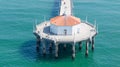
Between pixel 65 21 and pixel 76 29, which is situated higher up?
pixel 65 21

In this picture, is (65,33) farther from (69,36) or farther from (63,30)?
(69,36)

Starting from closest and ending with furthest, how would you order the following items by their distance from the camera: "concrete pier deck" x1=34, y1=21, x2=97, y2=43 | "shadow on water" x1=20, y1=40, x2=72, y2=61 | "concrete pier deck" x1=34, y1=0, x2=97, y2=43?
1. "concrete pier deck" x1=34, y1=21, x2=97, y2=43
2. "concrete pier deck" x1=34, y1=0, x2=97, y2=43
3. "shadow on water" x1=20, y1=40, x2=72, y2=61

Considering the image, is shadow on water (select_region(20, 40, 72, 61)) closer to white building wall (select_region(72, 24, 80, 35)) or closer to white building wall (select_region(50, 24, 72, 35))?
white building wall (select_region(50, 24, 72, 35))

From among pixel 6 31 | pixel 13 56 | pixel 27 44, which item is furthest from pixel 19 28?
pixel 13 56

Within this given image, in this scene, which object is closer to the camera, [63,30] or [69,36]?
[69,36]

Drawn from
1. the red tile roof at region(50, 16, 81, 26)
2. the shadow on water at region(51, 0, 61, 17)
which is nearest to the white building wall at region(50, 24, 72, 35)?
the red tile roof at region(50, 16, 81, 26)

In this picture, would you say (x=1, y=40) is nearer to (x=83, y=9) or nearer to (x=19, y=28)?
(x=19, y=28)

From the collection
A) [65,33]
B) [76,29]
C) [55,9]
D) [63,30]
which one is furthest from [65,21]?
[55,9]

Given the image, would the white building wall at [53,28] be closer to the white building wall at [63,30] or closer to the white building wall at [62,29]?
the white building wall at [62,29]
